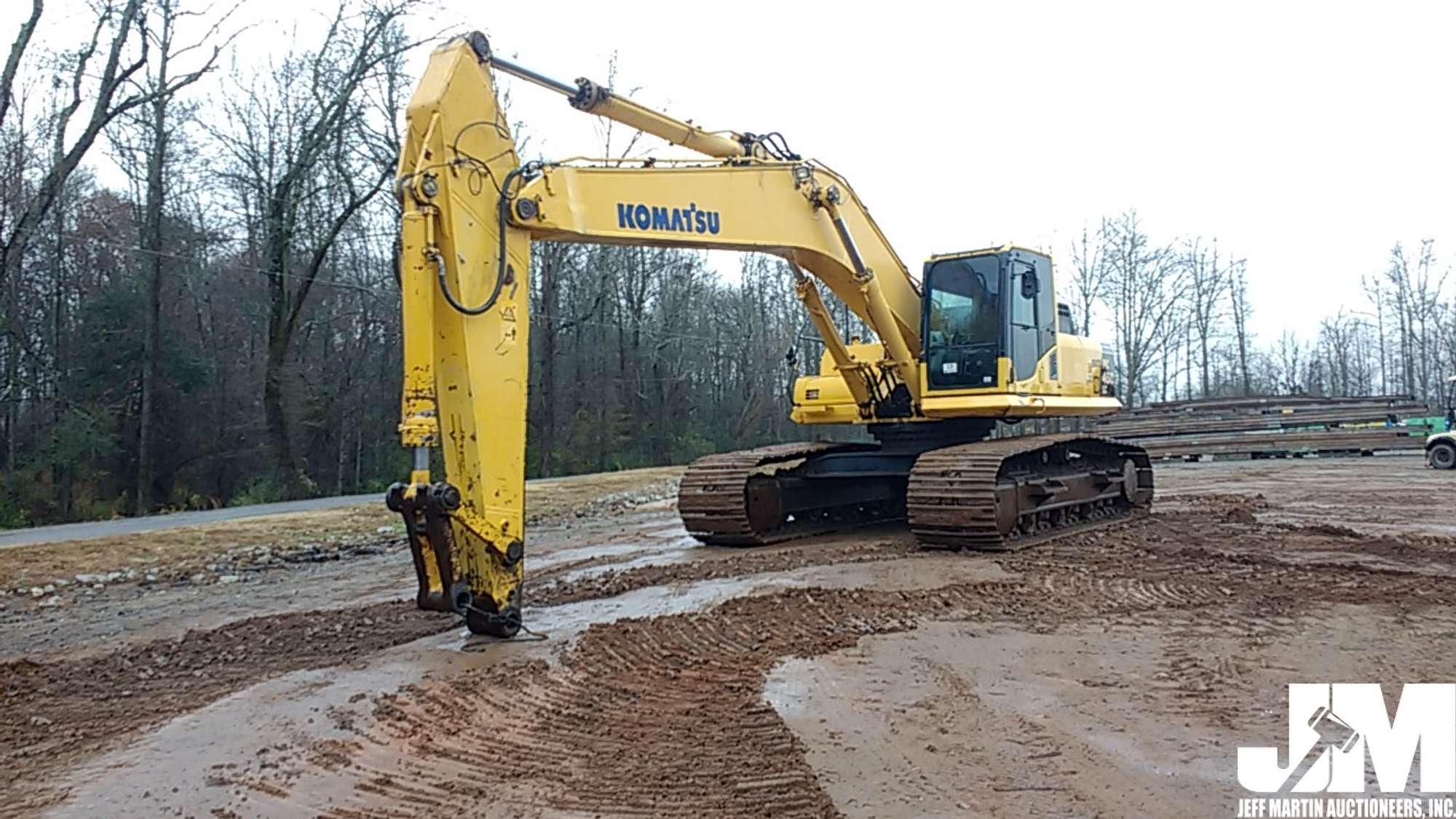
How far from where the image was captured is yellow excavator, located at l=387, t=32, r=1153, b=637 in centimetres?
580

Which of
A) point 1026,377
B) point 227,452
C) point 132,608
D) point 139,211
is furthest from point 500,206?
point 139,211

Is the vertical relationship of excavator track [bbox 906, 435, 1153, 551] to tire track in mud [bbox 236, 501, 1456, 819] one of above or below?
above

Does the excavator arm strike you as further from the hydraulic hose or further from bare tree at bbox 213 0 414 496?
bare tree at bbox 213 0 414 496

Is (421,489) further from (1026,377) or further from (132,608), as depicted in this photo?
(1026,377)

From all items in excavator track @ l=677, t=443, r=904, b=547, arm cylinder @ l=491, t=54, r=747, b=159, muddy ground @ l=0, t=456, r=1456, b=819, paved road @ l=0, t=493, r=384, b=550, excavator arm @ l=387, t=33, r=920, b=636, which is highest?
arm cylinder @ l=491, t=54, r=747, b=159

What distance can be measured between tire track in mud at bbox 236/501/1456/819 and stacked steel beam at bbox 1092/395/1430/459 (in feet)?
71.3

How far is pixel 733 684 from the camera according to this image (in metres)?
5.17

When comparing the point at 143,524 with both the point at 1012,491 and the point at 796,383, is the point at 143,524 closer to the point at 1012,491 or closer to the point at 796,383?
the point at 796,383

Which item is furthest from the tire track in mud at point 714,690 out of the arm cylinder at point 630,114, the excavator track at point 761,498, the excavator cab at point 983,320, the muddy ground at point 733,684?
the arm cylinder at point 630,114

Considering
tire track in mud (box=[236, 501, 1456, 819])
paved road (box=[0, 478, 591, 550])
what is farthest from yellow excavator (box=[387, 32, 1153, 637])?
paved road (box=[0, 478, 591, 550])

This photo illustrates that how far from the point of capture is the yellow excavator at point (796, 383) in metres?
5.80

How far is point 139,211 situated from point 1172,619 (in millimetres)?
28566

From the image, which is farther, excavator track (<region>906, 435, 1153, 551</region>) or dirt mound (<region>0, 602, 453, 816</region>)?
excavator track (<region>906, 435, 1153, 551</region>)

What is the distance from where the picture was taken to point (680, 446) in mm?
38469
